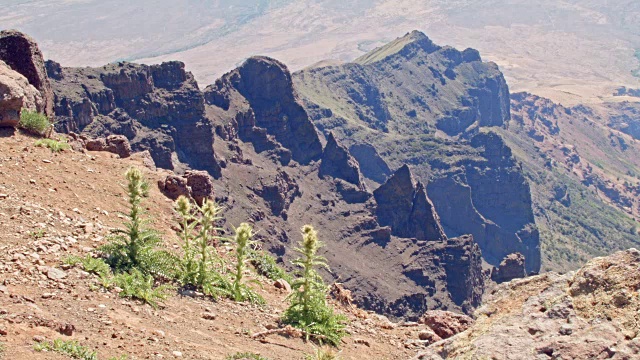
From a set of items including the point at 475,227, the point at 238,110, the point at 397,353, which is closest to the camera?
the point at 397,353

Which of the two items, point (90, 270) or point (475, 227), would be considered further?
point (475, 227)

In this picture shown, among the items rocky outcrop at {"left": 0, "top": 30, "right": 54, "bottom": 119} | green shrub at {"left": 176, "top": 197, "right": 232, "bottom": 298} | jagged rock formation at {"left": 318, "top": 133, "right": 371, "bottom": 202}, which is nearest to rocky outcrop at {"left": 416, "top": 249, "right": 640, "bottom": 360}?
green shrub at {"left": 176, "top": 197, "right": 232, "bottom": 298}

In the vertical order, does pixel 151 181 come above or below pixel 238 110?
above

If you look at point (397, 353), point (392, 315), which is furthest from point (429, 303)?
point (397, 353)

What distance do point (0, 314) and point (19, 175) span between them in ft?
25.9

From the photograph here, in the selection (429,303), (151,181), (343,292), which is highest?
(151,181)

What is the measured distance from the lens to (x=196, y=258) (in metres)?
18.6

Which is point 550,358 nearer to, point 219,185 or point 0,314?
point 0,314

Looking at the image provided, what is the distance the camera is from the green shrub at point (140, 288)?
1470 cm

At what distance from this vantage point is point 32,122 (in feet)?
74.9

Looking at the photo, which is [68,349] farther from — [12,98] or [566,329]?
[12,98]

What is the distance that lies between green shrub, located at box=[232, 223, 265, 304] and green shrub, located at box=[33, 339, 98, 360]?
4891mm

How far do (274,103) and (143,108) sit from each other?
36.4 meters

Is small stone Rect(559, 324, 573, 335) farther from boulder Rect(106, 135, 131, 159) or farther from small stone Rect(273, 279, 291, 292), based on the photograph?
boulder Rect(106, 135, 131, 159)
